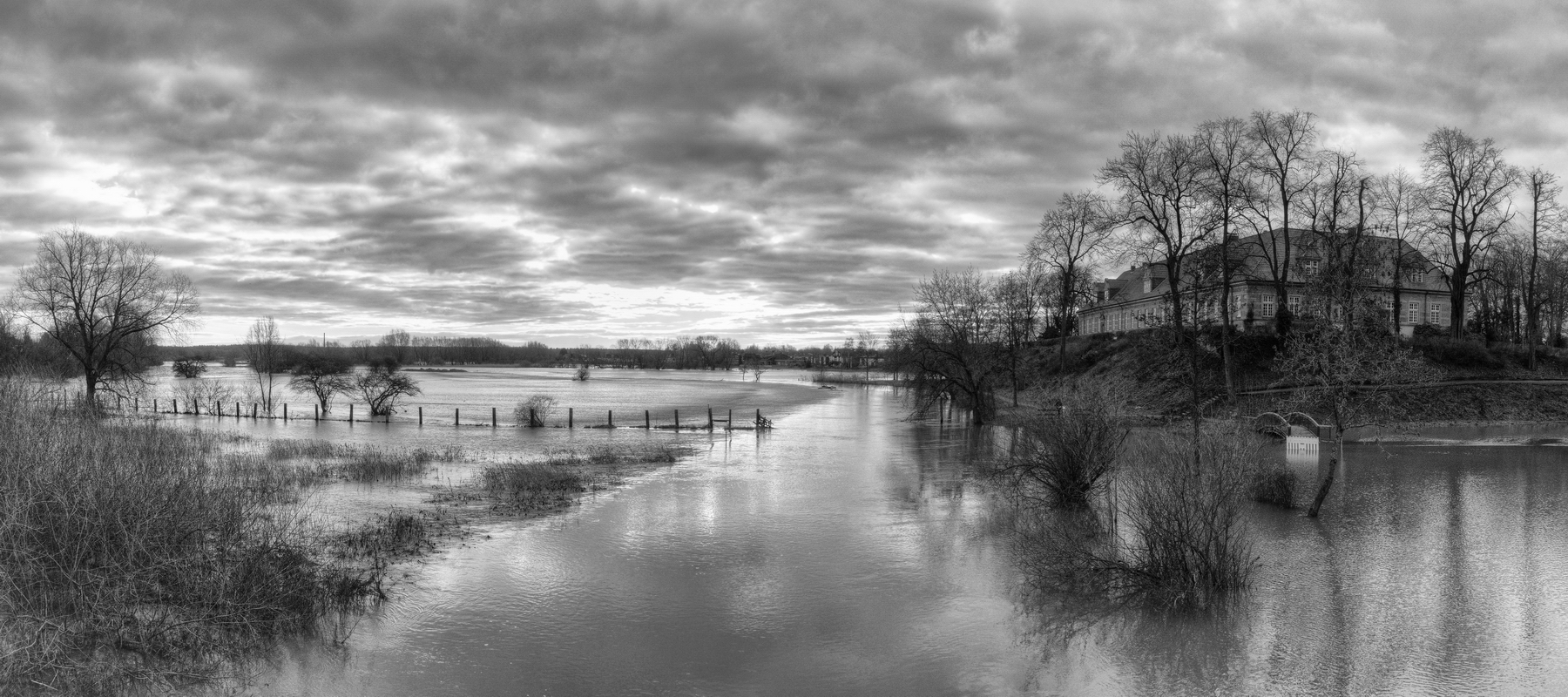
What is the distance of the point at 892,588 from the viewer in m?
12.9

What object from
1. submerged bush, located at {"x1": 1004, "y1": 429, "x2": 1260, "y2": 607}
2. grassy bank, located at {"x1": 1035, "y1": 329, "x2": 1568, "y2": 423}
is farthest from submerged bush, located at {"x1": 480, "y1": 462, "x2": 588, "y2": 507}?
grassy bank, located at {"x1": 1035, "y1": 329, "x2": 1568, "y2": 423}

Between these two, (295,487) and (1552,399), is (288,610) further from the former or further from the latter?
(1552,399)

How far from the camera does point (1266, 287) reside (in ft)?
197

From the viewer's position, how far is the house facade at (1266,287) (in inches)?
1602

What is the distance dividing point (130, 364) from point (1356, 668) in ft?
199

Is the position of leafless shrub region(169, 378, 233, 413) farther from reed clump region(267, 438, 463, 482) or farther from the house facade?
the house facade

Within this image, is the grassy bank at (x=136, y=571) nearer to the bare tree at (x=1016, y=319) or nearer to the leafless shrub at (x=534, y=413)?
the leafless shrub at (x=534, y=413)

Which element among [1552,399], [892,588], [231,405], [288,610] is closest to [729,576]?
[892,588]

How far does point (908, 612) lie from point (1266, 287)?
58.7 m

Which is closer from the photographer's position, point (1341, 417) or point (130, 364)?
point (1341, 417)

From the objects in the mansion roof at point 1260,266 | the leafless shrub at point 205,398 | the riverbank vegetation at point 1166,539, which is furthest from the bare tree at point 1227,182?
the leafless shrub at point 205,398

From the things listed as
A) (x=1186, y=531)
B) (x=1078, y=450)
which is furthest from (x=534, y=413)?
(x=1186, y=531)

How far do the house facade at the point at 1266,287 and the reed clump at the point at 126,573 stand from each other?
2268cm

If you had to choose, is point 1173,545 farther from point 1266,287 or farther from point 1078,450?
point 1266,287
